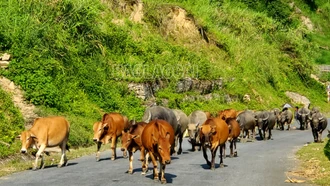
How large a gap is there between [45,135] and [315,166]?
29.7ft

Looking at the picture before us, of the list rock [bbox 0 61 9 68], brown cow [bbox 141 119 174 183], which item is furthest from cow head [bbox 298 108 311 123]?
brown cow [bbox 141 119 174 183]

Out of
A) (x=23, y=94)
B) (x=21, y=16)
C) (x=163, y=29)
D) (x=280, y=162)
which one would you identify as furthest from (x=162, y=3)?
(x=280, y=162)

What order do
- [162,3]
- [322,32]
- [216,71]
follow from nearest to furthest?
[216,71] < [162,3] < [322,32]

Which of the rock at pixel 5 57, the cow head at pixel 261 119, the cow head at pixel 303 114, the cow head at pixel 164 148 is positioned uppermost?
the rock at pixel 5 57

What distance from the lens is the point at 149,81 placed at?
133 ft

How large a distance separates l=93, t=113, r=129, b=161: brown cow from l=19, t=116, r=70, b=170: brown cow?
1460 millimetres

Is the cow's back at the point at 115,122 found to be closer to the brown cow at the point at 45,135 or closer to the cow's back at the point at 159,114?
the cow's back at the point at 159,114

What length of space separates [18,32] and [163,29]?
885 inches

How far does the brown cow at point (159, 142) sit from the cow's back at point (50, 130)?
14.2 feet

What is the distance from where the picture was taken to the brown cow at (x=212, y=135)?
→ 18531 mm

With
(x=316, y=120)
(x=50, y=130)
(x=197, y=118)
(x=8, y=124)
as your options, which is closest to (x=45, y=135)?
(x=50, y=130)

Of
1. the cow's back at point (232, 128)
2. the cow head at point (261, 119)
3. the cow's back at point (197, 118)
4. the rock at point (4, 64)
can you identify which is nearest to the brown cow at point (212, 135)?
the cow's back at point (232, 128)

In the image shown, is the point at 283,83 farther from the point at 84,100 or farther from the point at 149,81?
the point at 84,100

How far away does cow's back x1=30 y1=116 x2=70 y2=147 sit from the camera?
19266 millimetres
